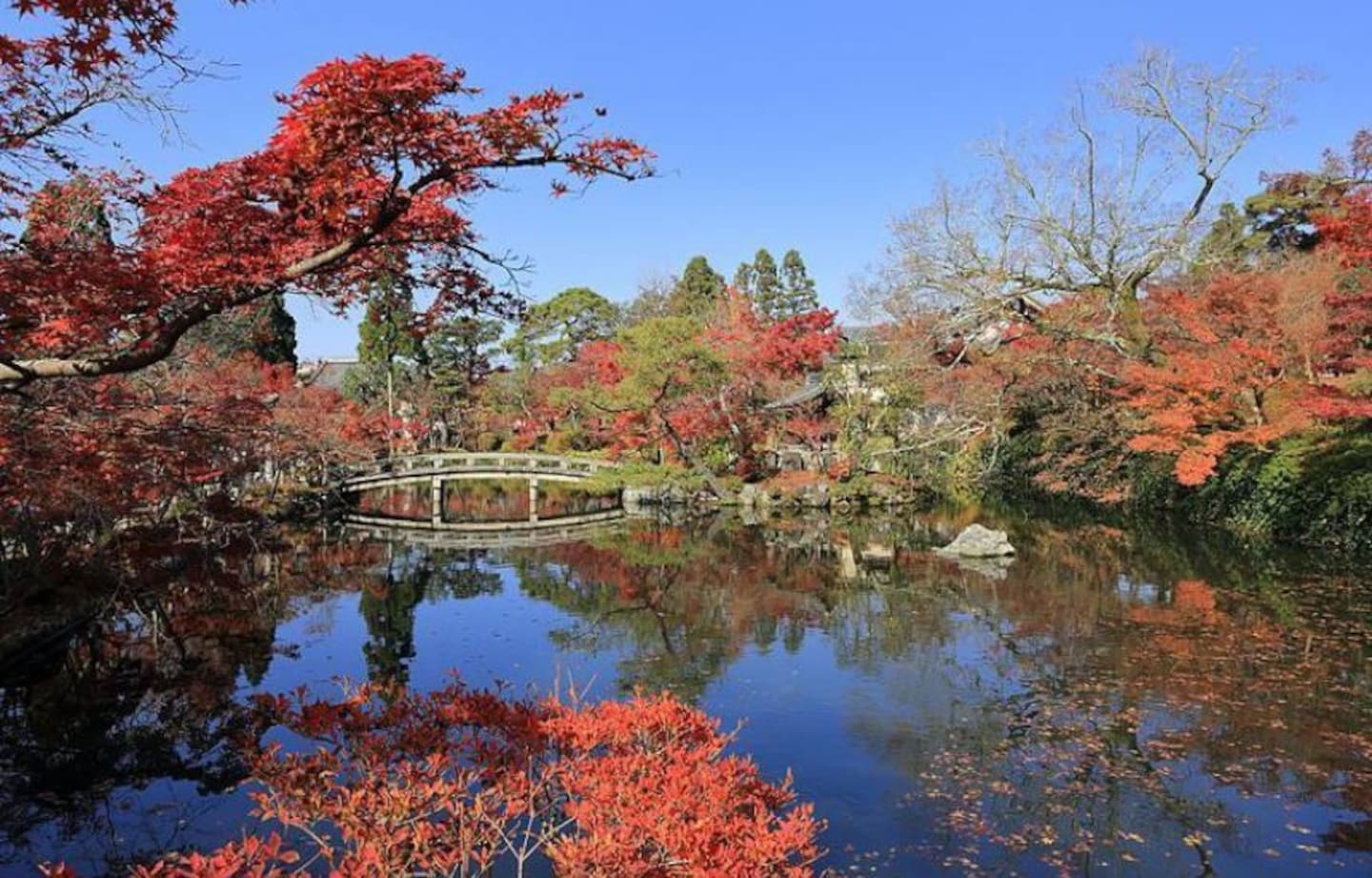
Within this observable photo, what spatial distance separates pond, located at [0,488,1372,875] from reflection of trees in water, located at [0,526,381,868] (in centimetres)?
4

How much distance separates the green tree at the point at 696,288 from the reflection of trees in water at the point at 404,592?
28.7 metres

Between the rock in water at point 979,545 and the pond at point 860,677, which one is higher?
the rock in water at point 979,545

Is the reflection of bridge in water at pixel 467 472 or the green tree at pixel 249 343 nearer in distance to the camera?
the green tree at pixel 249 343

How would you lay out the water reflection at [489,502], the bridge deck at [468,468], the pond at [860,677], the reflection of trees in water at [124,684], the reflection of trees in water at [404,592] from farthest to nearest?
the water reflection at [489,502], the bridge deck at [468,468], the reflection of trees in water at [404,592], the reflection of trees in water at [124,684], the pond at [860,677]

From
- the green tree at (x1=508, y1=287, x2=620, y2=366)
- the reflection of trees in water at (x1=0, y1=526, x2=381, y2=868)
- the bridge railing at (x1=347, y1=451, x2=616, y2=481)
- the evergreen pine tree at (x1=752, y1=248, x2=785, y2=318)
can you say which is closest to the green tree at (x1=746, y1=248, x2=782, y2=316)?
the evergreen pine tree at (x1=752, y1=248, x2=785, y2=318)

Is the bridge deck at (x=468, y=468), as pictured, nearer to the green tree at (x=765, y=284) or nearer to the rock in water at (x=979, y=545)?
the rock in water at (x=979, y=545)

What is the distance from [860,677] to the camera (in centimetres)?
1020

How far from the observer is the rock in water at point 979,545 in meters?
17.4

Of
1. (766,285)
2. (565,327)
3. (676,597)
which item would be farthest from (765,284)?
(676,597)

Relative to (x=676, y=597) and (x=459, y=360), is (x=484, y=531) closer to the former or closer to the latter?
(x=676, y=597)

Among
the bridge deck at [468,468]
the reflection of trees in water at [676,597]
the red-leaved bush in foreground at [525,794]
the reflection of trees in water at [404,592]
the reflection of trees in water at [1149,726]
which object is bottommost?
the reflection of trees in water at [404,592]

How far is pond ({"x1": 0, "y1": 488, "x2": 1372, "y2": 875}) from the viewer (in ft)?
21.0

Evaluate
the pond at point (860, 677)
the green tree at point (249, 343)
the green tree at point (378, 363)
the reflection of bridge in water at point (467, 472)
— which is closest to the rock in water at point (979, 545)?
the pond at point (860, 677)

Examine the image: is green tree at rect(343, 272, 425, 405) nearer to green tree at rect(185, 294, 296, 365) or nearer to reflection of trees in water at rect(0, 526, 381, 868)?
green tree at rect(185, 294, 296, 365)
